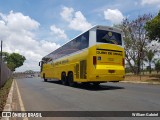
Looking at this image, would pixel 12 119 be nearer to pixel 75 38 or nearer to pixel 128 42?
pixel 75 38

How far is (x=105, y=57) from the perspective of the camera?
18578 millimetres

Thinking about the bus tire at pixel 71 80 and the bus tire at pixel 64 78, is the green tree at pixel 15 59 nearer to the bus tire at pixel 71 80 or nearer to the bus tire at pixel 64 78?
the bus tire at pixel 64 78

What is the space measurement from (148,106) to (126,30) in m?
39.5

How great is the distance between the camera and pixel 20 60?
125188 mm

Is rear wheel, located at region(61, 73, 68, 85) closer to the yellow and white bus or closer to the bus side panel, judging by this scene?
the yellow and white bus

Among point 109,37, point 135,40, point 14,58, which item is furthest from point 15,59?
point 109,37

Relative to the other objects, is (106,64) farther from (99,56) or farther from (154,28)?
(154,28)

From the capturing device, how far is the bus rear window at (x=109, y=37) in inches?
744

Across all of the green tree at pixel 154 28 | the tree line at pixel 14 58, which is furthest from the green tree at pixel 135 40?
the tree line at pixel 14 58

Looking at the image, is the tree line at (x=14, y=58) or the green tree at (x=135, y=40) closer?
the green tree at (x=135, y=40)

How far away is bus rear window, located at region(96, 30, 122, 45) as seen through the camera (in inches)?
744

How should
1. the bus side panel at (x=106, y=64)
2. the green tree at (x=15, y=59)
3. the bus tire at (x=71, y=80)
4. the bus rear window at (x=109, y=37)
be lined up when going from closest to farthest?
the bus side panel at (x=106, y=64) < the bus rear window at (x=109, y=37) < the bus tire at (x=71, y=80) < the green tree at (x=15, y=59)

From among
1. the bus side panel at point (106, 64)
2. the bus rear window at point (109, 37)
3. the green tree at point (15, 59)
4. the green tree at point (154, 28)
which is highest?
the green tree at point (15, 59)

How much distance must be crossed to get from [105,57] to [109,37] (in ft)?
5.11
